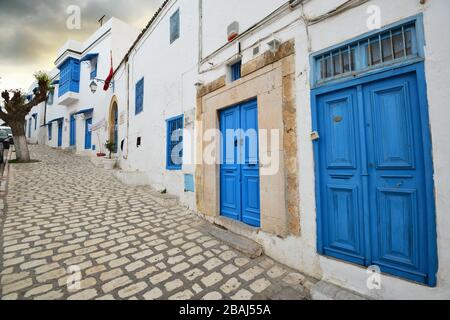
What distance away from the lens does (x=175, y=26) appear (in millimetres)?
6594

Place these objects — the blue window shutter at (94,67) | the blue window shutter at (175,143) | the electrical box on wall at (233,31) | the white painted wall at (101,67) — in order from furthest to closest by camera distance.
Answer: the blue window shutter at (94,67)
the white painted wall at (101,67)
the blue window shutter at (175,143)
the electrical box on wall at (233,31)

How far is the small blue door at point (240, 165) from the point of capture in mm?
3959

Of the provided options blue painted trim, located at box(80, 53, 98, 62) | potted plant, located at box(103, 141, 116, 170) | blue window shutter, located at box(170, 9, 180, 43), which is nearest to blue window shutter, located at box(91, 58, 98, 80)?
blue painted trim, located at box(80, 53, 98, 62)

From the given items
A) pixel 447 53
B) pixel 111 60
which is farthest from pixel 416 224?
pixel 111 60

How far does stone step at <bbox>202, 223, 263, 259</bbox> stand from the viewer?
3410 millimetres

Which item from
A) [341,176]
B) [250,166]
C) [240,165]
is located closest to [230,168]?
[240,165]

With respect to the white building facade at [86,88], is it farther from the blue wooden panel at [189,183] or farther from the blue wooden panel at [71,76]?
the blue wooden panel at [189,183]

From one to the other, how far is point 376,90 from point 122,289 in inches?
150

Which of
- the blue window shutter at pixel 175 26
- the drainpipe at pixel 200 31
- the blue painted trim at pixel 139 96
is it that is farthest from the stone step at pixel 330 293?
the blue painted trim at pixel 139 96

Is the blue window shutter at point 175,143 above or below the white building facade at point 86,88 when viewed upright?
below

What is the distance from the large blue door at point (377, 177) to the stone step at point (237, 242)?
1.04 metres

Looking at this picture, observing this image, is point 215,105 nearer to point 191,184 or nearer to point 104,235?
point 191,184

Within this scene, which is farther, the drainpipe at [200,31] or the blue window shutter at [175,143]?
the blue window shutter at [175,143]

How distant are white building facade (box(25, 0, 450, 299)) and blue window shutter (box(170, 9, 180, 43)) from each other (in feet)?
4.81
